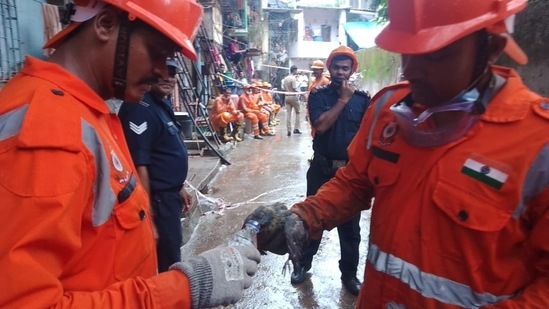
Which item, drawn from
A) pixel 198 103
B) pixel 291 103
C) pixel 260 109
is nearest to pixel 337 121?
pixel 198 103

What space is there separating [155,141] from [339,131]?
1678 millimetres

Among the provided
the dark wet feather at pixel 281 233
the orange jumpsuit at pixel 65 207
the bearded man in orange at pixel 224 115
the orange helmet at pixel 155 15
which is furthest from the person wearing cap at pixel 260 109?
the orange jumpsuit at pixel 65 207

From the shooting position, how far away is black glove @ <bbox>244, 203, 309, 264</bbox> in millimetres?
1763

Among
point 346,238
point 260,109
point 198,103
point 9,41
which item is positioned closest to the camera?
point 346,238

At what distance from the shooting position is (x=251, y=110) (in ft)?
41.4

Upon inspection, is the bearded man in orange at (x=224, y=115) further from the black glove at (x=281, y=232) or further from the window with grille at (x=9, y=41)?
the black glove at (x=281, y=232)

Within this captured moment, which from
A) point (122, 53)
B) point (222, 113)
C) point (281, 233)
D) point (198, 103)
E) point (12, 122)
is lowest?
point (222, 113)

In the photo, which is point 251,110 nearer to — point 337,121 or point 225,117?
point 225,117

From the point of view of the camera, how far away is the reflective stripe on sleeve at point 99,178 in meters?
1.09

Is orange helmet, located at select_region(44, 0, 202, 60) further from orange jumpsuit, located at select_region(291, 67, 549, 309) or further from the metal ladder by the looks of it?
the metal ladder

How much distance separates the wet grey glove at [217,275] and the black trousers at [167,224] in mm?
1476

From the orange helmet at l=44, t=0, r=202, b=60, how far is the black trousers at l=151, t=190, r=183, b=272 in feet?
4.97

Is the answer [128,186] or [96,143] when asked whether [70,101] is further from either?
[128,186]

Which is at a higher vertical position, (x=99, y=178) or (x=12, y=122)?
(x=12, y=122)
